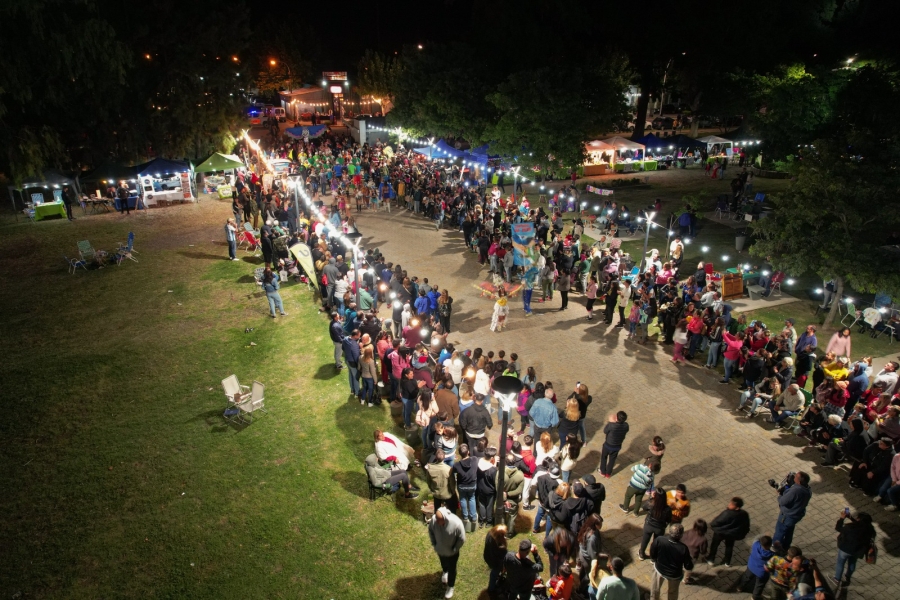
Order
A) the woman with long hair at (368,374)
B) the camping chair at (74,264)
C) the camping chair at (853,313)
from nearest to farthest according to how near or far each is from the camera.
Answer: the woman with long hair at (368,374)
the camping chair at (853,313)
the camping chair at (74,264)

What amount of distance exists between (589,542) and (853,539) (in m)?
3.17

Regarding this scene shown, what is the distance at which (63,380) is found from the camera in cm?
1144

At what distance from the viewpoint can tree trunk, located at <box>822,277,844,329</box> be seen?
1345cm

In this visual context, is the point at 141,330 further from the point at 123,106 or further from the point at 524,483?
the point at 123,106

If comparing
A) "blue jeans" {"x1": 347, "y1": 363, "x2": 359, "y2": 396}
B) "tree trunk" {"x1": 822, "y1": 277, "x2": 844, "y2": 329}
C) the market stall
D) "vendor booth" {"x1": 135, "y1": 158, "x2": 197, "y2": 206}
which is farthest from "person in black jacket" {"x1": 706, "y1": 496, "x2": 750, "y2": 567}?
the market stall

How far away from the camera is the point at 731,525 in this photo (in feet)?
21.7

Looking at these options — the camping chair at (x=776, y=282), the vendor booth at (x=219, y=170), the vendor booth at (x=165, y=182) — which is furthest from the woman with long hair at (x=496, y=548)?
the vendor booth at (x=165, y=182)

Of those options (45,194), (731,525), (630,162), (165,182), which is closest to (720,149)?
(630,162)

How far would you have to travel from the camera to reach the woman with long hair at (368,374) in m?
9.92

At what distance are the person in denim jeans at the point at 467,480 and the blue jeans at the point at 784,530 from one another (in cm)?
405

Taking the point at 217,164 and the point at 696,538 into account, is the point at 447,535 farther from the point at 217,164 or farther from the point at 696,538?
the point at 217,164

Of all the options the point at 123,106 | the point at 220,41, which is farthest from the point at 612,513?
the point at 220,41

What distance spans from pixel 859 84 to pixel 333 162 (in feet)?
79.2

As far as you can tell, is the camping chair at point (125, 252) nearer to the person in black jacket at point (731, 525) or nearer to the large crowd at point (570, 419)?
the large crowd at point (570, 419)
